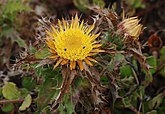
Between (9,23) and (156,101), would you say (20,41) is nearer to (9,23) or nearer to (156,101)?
(9,23)

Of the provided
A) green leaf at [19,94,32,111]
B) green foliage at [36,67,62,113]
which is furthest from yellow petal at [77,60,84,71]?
green leaf at [19,94,32,111]

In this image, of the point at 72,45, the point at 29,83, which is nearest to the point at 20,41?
the point at 29,83

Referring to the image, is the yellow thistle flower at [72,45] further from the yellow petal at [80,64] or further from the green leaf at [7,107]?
the green leaf at [7,107]

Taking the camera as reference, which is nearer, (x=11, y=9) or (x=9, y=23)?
(x=11, y=9)

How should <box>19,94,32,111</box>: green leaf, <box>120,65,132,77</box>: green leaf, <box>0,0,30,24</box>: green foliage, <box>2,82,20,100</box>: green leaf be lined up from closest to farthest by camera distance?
<box>19,94,32,111</box>: green leaf
<box>2,82,20,100</box>: green leaf
<box>120,65,132,77</box>: green leaf
<box>0,0,30,24</box>: green foliage

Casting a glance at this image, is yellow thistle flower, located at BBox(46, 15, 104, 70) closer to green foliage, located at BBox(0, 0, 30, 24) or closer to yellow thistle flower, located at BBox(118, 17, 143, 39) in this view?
yellow thistle flower, located at BBox(118, 17, 143, 39)

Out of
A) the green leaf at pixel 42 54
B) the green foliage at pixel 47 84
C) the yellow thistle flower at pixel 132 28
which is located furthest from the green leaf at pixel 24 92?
the yellow thistle flower at pixel 132 28

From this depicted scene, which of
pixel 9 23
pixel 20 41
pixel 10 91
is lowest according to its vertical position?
pixel 10 91

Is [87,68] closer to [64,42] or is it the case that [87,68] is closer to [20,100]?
[64,42]
